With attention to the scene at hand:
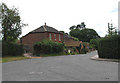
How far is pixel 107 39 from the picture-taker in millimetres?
19641

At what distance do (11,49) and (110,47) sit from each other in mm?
15990

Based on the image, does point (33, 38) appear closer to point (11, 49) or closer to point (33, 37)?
point (33, 37)

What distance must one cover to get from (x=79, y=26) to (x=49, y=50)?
285ft

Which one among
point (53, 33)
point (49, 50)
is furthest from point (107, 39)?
point (53, 33)

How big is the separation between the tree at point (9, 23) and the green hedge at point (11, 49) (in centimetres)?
271

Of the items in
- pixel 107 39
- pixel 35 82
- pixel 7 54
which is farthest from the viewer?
pixel 7 54

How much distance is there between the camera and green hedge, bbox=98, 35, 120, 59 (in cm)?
1823

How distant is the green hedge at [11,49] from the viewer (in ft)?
74.5

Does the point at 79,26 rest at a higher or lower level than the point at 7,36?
higher

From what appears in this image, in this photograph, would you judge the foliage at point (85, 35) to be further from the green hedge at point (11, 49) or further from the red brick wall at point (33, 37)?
the green hedge at point (11, 49)

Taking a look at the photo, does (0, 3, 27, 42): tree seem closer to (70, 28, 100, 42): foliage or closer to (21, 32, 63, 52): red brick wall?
(21, 32, 63, 52): red brick wall

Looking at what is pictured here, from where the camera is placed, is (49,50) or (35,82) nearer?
(35,82)

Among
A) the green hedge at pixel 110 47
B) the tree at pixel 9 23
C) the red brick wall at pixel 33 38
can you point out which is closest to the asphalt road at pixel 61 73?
the green hedge at pixel 110 47

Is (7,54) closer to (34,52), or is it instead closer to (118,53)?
(34,52)
